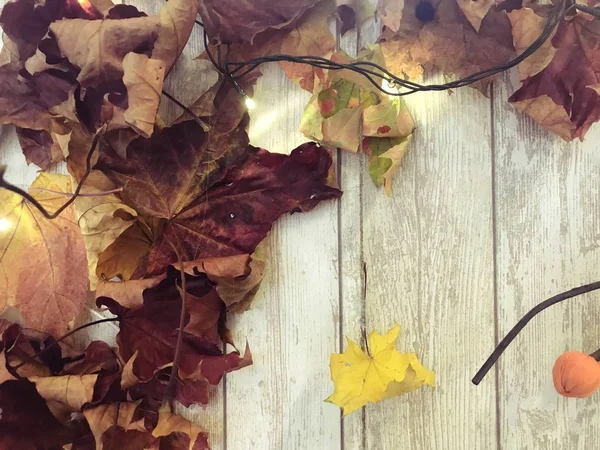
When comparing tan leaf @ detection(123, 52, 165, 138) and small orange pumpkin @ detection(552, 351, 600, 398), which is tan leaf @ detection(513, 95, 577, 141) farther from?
tan leaf @ detection(123, 52, 165, 138)

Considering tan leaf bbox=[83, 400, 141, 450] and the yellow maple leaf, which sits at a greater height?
the yellow maple leaf

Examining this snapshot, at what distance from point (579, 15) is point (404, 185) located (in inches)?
10.9

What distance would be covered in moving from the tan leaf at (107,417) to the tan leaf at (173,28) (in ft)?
1.37

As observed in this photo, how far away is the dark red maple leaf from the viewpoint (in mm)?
654

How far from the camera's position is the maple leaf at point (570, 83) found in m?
0.62

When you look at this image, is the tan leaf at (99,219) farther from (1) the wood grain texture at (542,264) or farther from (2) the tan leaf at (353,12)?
(1) the wood grain texture at (542,264)

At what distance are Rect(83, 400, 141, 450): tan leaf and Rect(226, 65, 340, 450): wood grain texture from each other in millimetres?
125

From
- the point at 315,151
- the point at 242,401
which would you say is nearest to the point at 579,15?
the point at 315,151

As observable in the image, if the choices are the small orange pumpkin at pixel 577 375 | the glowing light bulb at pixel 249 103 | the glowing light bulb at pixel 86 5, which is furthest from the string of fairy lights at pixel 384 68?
the small orange pumpkin at pixel 577 375

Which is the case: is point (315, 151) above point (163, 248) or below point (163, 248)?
above

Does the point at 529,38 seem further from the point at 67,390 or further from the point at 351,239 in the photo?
the point at 67,390

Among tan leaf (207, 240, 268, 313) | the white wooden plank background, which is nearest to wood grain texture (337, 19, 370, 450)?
the white wooden plank background

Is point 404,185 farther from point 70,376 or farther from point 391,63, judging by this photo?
point 70,376

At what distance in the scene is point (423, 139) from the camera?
67cm
